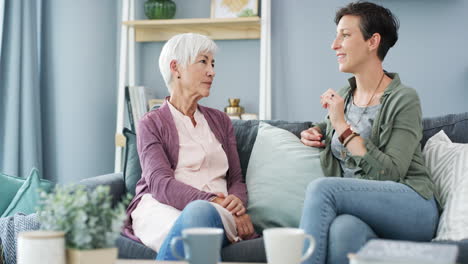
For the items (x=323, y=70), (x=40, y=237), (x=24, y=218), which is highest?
(x=323, y=70)

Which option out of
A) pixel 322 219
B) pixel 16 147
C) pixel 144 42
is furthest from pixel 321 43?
pixel 322 219

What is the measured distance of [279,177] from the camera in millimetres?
2271

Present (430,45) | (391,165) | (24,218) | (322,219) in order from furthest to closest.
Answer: (430,45) < (391,165) < (24,218) < (322,219)

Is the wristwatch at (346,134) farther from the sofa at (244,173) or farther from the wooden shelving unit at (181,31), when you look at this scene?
the wooden shelving unit at (181,31)

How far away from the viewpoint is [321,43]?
376cm

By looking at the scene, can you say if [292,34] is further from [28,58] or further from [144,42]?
[28,58]

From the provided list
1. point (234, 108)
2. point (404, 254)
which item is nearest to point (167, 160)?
point (404, 254)

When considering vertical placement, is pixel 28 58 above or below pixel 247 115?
above

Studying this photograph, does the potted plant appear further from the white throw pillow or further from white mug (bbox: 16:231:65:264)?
the white throw pillow

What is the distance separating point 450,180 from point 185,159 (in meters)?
0.92

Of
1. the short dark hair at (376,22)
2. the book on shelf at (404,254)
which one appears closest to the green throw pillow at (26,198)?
the short dark hair at (376,22)

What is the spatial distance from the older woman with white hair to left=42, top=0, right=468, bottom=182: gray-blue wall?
144 cm

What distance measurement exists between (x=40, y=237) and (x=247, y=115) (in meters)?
2.59

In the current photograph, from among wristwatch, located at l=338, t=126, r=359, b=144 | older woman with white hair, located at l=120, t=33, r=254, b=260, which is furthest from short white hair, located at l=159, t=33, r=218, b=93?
wristwatch, located at l=338, t=126, r=359, b=144
